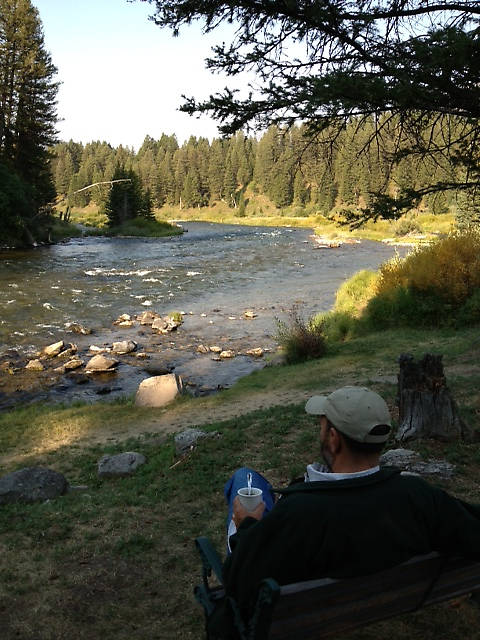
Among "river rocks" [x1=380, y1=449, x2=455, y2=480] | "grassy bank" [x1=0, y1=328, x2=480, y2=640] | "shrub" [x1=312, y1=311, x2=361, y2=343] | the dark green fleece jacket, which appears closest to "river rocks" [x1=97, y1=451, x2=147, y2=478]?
"grassy bank" [x1=0, y1=328, x2=480, y2=640]

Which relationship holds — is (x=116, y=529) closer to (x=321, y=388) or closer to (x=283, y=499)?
(x=283, y=499)

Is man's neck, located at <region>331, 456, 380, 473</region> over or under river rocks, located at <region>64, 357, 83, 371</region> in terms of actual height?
over

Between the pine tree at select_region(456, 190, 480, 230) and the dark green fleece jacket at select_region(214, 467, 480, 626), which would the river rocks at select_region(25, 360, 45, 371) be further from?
the dark green fleece jacket at select_region(214, 467, 480, 626)

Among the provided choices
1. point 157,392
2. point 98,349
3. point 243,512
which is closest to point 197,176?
point 98,349

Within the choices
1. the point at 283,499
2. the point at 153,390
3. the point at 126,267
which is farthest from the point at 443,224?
the point at 283,499

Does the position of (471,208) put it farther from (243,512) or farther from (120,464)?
(243,512)

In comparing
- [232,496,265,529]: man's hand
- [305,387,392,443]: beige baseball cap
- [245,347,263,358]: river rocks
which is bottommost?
[245,347,263,358]: river rocks

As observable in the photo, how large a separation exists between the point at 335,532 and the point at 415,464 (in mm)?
4125

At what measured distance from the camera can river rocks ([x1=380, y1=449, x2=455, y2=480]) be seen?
225 inches

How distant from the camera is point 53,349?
16.1 m

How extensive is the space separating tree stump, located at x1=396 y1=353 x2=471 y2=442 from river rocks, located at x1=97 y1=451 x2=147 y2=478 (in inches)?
133

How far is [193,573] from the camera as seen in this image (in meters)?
4.51

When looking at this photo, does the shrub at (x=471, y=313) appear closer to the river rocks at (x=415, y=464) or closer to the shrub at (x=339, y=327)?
the shrub at (x=339, y=327)

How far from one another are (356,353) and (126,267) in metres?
22.9
